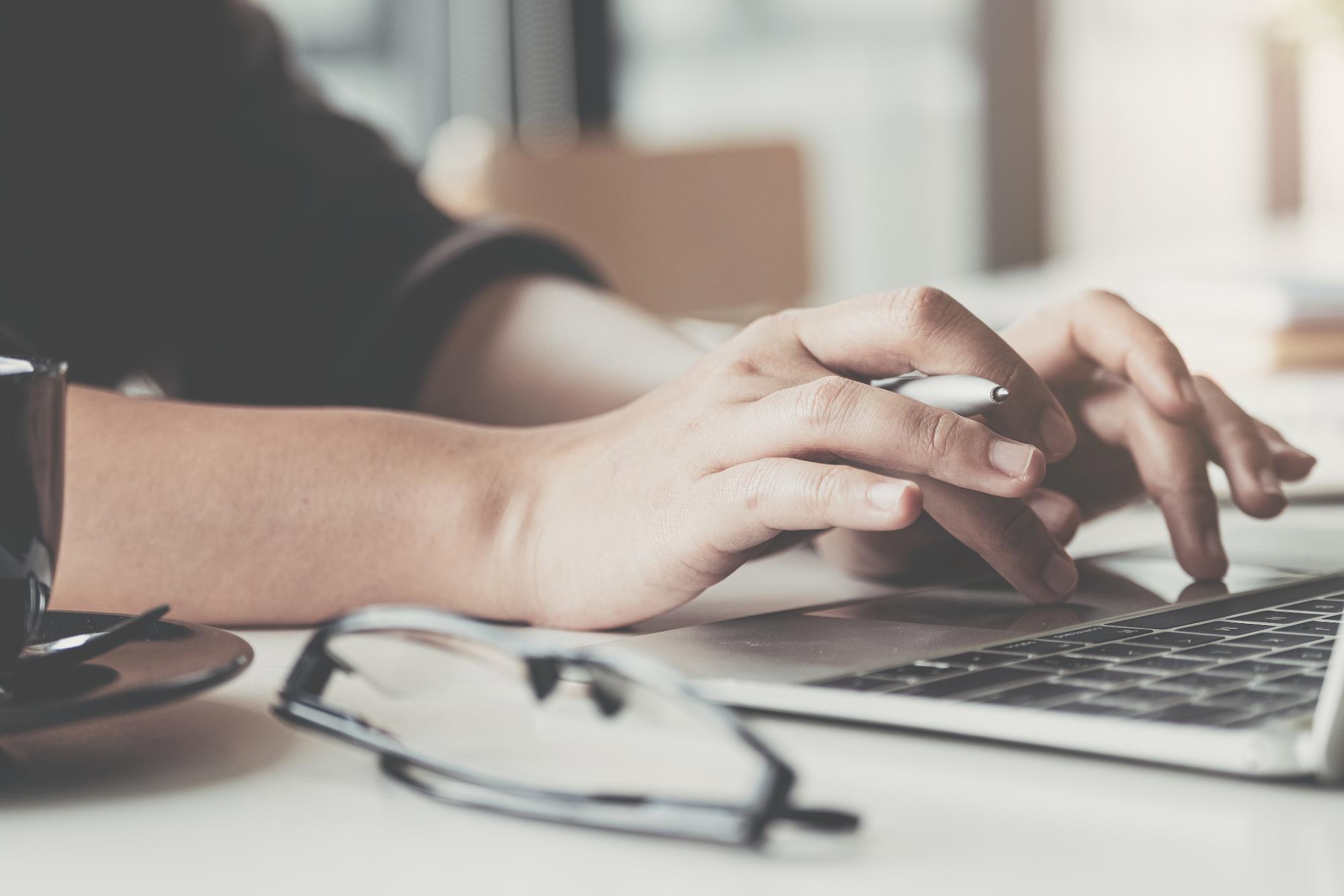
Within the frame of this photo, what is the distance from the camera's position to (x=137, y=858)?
1.05ft

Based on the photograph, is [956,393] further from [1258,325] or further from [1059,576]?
[1258,325]

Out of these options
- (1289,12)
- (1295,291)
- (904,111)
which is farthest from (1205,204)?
(1295,291)

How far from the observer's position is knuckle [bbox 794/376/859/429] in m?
0.49

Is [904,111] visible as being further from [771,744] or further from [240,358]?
[771,744]

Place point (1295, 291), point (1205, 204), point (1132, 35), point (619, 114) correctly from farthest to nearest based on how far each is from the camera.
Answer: point (1205, 204) < point (1132, 35) < point (619, 114) < point (1295, 291)

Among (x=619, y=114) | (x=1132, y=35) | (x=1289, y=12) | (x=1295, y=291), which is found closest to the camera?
(x=1295, y=291)

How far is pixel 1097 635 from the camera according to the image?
46 centimetres

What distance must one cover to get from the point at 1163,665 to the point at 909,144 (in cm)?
398

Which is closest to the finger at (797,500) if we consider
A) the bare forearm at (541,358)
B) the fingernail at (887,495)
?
the fingernail at (887,495)

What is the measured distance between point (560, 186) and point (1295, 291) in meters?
0.99

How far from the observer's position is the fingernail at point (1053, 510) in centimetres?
59

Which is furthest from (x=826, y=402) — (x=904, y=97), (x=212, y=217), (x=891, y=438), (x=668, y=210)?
(x=904, y=97)

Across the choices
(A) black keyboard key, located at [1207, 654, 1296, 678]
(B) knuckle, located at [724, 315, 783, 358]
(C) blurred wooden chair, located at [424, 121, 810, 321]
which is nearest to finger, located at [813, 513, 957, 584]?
(B) knuckle, located at [724, 315, 783, 358]

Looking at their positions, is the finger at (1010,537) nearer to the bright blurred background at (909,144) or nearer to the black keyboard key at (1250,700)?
the black keyboard key at (1250,700)
